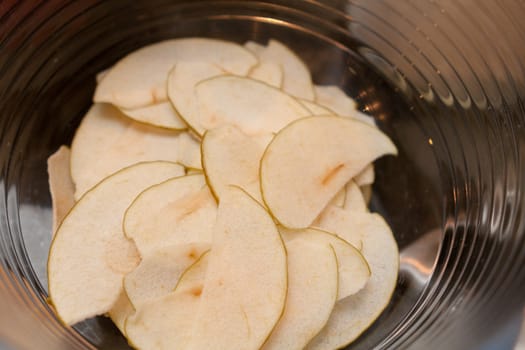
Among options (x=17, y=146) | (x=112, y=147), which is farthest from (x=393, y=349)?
(x=17, y=146)

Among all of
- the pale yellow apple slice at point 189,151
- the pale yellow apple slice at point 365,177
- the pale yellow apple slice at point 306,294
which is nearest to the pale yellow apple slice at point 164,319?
the pale yellow apple slice at point 306,294

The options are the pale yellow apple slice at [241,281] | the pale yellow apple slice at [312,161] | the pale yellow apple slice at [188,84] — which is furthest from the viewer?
the pale yellow apple slice at [188,84]

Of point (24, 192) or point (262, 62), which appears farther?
point (262, 62)

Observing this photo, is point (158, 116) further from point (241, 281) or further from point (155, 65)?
point (241, 281)

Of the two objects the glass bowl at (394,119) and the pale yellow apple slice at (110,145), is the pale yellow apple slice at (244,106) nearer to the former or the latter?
the pale yellow apple slice at (110,145)

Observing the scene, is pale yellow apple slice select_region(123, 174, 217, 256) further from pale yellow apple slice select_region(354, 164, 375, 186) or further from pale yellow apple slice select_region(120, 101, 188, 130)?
pale yellow apple slice select_region(354, 164, 375, 186)

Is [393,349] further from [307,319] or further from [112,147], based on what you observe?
[112,147]

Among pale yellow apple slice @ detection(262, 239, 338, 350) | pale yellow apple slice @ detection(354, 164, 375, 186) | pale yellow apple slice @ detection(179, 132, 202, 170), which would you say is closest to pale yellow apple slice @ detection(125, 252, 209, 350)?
pale yellow apple slice @ detection(262, 239, 338, 350)
